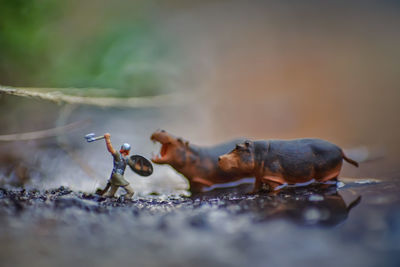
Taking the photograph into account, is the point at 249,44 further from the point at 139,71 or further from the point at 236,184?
the point at 236,184

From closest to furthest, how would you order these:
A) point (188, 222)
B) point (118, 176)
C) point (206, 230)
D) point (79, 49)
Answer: point (206, 230), point (188, 222), point (118, 176), point (79, 49)

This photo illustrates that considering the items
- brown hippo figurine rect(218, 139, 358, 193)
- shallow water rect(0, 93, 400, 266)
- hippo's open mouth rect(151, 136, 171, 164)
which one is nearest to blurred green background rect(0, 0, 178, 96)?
shallow water rect(0, 93, 400, 266)

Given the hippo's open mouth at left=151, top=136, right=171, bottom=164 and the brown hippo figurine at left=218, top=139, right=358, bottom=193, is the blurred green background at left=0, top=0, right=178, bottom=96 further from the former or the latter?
the brown hippo figurine at left=218, top=139, right=358, bottom=193

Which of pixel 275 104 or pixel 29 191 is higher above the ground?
pixel 275 104

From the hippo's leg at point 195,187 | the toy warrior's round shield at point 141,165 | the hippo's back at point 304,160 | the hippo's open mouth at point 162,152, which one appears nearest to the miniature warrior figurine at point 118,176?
the toy warrior's round shield at point 141,165

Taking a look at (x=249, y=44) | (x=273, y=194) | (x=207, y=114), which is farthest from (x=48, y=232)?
(x=249, y=44)

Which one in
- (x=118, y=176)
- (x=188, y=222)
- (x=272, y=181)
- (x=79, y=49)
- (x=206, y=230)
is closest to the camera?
(x=206, y=230)

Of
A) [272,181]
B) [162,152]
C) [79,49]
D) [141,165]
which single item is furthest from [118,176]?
[79,49]

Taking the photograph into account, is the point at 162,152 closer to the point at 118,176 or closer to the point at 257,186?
the point at 118,176
